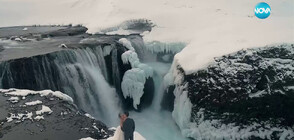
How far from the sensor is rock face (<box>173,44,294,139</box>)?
1318 centimetres

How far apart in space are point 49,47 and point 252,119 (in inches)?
436

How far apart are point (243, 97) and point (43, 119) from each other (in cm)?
787

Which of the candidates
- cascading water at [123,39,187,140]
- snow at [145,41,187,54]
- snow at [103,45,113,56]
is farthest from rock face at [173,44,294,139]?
snow at [103,45,113,56]

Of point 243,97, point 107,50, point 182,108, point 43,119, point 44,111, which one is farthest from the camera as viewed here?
point 107,50

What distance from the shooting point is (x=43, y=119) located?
34.1ft

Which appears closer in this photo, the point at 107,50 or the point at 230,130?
the point at 230,130

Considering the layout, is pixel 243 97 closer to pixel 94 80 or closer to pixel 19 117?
pixel 94 80

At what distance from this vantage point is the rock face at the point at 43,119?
375 inches

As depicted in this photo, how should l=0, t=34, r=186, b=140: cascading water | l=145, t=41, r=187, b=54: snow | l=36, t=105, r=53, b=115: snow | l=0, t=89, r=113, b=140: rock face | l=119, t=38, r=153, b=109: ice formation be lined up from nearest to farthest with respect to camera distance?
l=0, t=89, r=113, b=140: rock face
l=36, t=105, r=53, b=115: snow
l=0, t=34, r=186, b=140: cascading water
l=119, t=38, r=153, b=109: ice formation
l=145, t=41, r=187, b=54: snow

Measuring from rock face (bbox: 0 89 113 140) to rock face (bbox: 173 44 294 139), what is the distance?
16.7 feet

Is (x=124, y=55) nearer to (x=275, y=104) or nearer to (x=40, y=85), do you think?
(x=40, y=85)

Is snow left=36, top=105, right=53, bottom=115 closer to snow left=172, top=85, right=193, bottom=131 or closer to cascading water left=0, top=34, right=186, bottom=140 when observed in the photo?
cascading water left=0, top=34, right=186, bottom=140

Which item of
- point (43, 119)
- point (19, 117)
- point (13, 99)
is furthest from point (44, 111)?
point (13, 99)

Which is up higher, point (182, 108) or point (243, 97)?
point (243, 97)
